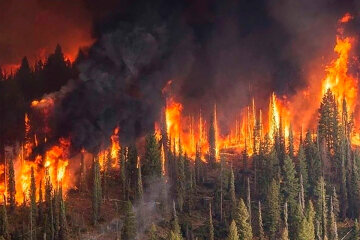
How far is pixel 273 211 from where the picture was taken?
117125 millimetres

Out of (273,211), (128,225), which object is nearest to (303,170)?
(273,211)

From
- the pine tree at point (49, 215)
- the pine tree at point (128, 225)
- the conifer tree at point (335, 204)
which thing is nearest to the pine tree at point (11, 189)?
the pine tree at point (49, 215)

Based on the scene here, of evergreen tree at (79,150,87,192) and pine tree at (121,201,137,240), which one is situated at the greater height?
evergreen tree at (79,150,87,192)

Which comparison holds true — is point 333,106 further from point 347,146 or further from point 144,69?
point 144,69

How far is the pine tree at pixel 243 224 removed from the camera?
110m

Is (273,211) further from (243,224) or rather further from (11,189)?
(11,189)

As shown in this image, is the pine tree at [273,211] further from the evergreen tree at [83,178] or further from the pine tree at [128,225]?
the evergreen tree at [83,178]

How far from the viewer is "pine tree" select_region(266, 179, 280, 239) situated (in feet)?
381

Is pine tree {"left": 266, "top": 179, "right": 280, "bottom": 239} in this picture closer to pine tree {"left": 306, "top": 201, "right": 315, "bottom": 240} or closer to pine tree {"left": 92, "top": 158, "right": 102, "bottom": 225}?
pine tree {"left": 306, "top": 201, "right": 315, "bottom": 240}

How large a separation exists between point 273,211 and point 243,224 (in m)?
9.49

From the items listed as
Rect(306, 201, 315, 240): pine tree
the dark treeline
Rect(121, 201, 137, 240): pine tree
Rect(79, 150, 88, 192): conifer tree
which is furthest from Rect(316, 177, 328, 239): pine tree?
the dark treeline

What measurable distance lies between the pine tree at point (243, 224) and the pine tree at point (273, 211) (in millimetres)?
6645

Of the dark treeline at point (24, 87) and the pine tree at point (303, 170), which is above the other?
the dark treeline at point (24, 87)

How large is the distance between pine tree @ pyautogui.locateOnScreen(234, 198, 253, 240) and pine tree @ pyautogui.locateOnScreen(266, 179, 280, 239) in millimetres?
6645
